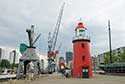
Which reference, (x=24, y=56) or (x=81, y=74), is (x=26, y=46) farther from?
(x=81, y=74)

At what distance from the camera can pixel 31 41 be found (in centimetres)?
4538

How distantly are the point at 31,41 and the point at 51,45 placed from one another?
3682 inches

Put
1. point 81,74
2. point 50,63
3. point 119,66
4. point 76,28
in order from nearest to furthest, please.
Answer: point 81,74
point 76,28
point 119,66
point 50,63

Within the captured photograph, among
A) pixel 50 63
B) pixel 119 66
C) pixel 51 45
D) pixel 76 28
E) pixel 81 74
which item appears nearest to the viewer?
pixel 81 74

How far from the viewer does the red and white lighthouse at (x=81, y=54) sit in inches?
1610

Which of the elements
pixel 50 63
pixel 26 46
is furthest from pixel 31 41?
pixel 50 63

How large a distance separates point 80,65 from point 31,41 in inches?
473

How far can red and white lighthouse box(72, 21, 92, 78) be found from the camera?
40906 mm

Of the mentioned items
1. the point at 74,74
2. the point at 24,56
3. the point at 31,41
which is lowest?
the point at 74,74

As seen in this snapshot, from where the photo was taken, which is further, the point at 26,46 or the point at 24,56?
the point at 26,46

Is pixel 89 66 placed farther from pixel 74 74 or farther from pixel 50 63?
pixel 50 63

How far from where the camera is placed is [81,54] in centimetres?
4141

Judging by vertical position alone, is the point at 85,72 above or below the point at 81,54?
below

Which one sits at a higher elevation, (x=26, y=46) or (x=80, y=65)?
(x=26, y=46)
